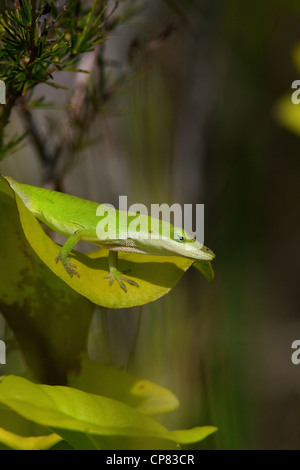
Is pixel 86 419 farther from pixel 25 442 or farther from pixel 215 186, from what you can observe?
pixel 215 186

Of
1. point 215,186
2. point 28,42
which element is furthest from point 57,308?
point 215,186

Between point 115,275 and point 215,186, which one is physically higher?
point 215,186

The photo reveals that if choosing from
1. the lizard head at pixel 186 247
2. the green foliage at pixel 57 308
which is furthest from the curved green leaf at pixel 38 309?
the lizard head at pixel 186 247

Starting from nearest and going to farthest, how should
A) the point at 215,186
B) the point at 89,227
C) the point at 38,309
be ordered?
the point at 38,309 → the point at 89,227 → the point at 215,186

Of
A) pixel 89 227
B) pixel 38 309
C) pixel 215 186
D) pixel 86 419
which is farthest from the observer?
pixel 215 186

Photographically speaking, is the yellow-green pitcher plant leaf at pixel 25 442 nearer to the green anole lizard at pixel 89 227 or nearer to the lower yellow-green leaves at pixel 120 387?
the lower yellow-green leaves at pixel 120 387

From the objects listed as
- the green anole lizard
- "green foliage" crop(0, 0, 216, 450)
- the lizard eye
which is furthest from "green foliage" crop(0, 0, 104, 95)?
the lizard eye
